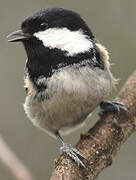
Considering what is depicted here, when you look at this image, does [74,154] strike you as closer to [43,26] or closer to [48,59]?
[48,59]

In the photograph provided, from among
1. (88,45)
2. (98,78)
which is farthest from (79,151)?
(88,45)

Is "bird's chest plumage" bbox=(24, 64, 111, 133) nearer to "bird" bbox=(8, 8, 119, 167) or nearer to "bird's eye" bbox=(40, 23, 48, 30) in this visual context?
"bird" bbox=(8, 8, 119, 167)

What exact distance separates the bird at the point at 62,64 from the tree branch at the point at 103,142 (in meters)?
0.15

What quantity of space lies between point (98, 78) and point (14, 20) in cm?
285

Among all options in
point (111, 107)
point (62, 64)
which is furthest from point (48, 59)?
point (111, 107)

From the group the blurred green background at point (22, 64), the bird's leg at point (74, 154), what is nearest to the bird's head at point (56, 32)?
the bird's leg at point (74, 154)

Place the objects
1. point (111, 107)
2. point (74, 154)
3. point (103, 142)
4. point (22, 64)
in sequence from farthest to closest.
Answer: point (22, 64) < point (111, 107) < point (103, 142) < point (74, 154)

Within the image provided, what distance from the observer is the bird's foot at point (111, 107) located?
3100mm

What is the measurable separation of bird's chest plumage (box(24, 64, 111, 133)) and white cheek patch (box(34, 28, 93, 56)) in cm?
14

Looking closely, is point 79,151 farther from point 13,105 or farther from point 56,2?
point 56,2

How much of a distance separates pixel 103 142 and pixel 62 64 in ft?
1.99

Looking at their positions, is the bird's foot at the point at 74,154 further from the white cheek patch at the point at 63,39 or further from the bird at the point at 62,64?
the white cheek patch at the point at 63,39

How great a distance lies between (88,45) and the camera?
9.80 ft

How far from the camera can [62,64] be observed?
290 cm
